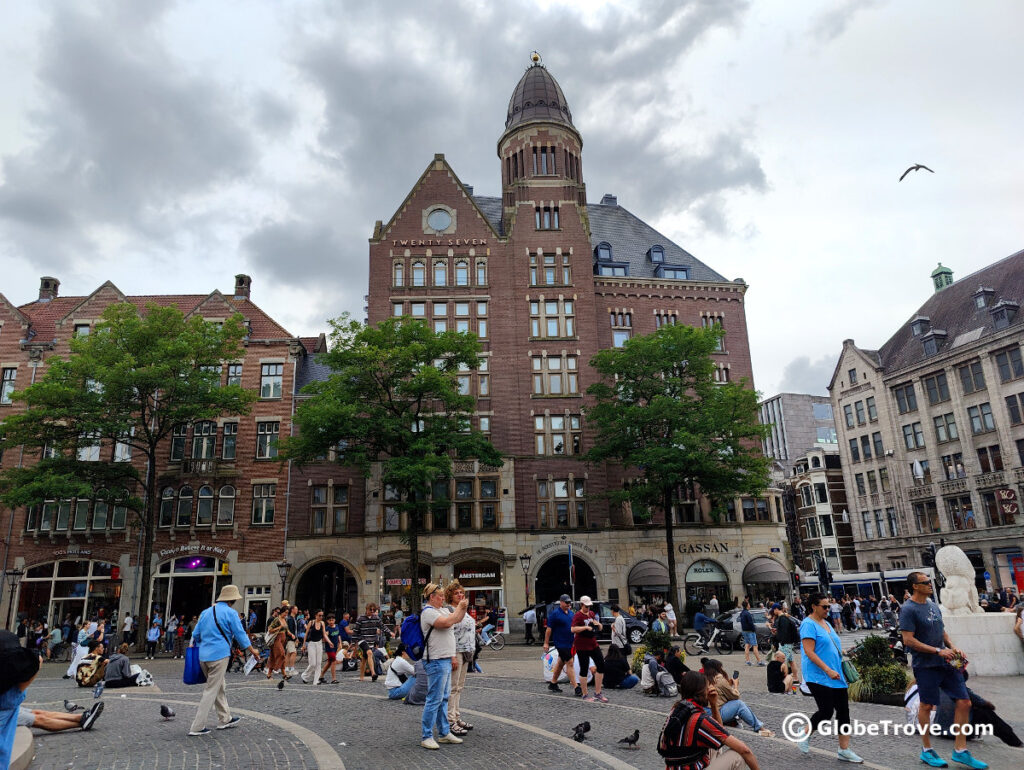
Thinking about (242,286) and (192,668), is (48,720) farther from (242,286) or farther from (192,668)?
(242,286)

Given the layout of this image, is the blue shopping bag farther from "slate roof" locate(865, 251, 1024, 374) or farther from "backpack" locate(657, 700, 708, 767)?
"slate roof" locate(865, 251, 1024, 374)

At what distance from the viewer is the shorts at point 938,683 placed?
784 cm

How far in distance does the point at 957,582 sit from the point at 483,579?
2742 centimetres

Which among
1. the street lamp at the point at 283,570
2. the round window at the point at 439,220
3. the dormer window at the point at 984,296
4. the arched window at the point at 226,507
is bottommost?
the street lamp at the point at 283,570

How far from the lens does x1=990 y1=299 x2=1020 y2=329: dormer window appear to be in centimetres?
4716

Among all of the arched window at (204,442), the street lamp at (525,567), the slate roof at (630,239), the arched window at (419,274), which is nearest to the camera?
the street lamp at (525,567)

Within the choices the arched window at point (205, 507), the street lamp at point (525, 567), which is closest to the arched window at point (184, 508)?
the arched window at point (205, 507)

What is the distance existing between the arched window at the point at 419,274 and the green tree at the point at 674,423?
1218 centimetres

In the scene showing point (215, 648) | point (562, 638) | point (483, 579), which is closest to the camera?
point (215, 648)

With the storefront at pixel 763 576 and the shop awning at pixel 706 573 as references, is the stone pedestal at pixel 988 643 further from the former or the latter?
the storefront at pixel 763 576

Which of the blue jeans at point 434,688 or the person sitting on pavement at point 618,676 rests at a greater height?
the blue jeans at point 434,688

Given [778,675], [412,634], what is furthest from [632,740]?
[778,675]

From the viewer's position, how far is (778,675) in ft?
44.6

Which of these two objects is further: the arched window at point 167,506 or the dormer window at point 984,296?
the dormer window at point 984,296
